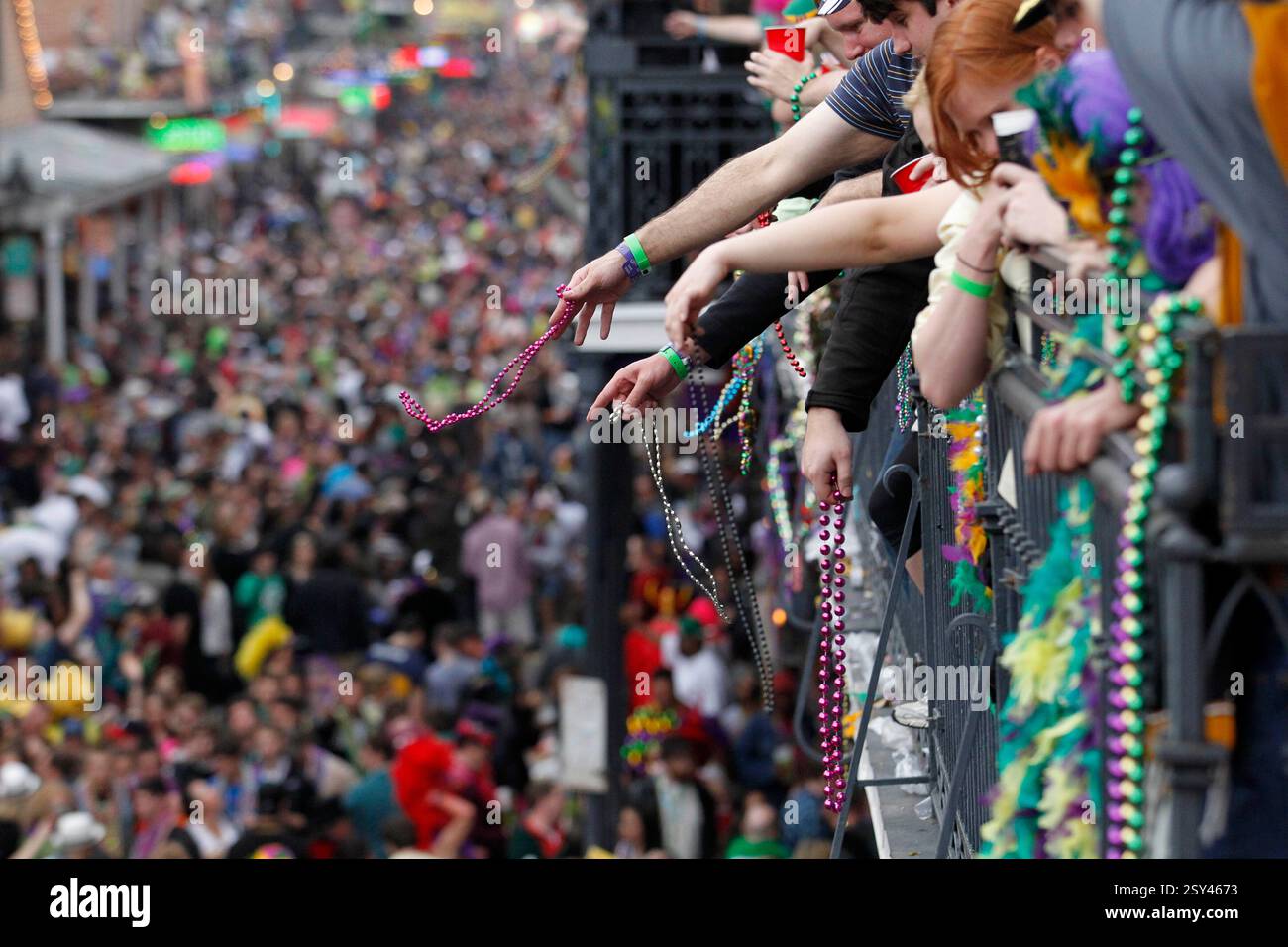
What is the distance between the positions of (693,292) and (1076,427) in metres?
1.04

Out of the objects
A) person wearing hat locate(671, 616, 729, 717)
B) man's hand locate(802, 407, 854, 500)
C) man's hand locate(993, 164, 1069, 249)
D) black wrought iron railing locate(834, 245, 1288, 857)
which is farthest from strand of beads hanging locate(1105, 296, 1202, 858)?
person wearing hat locate(671, 616, 729, 717)

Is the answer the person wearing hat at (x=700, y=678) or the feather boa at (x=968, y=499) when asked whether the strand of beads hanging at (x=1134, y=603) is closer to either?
the feather boa at (x=968, y=499)

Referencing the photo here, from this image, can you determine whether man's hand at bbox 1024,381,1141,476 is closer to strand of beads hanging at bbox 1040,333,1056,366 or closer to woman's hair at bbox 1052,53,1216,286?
woman's hair at bbox 1052,53,1216,286

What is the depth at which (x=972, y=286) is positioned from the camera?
3434 mm

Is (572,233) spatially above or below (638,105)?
above

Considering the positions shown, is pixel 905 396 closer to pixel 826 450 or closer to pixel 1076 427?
pixel 826 450

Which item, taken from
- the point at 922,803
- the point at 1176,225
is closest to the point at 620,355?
the point at 922,803

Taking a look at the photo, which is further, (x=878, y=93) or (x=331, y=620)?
(x=331, y=620)

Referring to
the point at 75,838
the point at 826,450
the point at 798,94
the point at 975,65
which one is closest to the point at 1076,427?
the point at 975,65

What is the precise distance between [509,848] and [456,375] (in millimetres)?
15524

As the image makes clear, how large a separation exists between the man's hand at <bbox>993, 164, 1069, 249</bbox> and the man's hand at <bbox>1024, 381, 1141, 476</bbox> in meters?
0.34

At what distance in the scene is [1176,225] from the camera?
9.11 ft

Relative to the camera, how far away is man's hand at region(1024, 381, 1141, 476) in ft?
9.10

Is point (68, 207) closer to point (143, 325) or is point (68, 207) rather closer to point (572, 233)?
point (143, 325)
